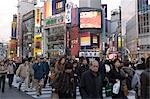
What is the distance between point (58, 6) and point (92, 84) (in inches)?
3438

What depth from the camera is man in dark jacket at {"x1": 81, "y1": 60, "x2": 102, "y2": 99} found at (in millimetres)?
6398

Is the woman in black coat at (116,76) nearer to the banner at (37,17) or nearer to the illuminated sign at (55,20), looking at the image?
the illuminated sign at (55,20)

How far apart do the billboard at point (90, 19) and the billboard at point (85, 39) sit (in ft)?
5.69

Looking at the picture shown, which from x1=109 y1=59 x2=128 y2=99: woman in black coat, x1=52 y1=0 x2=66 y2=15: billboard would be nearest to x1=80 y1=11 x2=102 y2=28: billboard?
x1=52 y1=0 x2=66 y2=15: billboard

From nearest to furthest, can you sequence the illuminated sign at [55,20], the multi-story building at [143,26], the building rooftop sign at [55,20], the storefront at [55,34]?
the multi-story building at [143,26] < the storefront at [55,34] < the building rooftop sign at [55,20] < the illuminated sign at [55,20]

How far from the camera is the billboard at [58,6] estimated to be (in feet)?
297

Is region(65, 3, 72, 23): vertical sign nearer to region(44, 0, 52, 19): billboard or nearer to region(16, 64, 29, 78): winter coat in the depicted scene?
region(44, 0, 52, 19): billboard

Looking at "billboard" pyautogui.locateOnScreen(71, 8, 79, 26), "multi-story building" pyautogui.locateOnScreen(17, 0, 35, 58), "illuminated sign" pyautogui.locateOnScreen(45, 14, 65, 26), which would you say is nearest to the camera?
"billboard" pyautogui.locateOnScreen(71, 8, 79, 26)

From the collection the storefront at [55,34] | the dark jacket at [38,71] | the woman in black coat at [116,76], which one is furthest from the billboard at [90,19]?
the woman in black coat at [116,76]

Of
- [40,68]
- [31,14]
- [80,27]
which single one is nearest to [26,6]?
[31,14]

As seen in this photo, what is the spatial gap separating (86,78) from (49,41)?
9140cm

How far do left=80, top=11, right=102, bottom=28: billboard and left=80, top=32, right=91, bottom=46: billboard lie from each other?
1.74 m

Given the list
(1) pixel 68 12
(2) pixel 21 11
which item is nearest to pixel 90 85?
(1) pixel 68 12

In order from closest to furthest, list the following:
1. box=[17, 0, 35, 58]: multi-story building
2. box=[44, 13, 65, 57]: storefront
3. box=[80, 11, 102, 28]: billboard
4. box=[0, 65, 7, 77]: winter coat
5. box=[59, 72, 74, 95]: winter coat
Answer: box=[59, 72, 74, 95]: winter coat
box=[0, 65, 7, 77]: winter coat
box=[80, 11, 102, 28]: billboard
box=[44, 13, 65, 57]: storefront
box=[17, 0, 35, 58]: multi-story building
